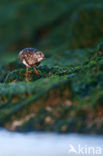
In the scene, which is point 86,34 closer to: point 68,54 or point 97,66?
point 68,54

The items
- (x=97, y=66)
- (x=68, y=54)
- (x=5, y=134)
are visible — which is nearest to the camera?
(x=5, y=134)

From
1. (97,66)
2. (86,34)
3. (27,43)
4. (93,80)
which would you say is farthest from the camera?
(27,43)

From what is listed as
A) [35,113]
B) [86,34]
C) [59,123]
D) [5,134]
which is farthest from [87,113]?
[86,34]

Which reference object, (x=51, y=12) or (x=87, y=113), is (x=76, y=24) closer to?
(x=51, y=12)

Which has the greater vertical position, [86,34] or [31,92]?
[86,34]

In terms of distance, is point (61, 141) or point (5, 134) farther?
point (5, 134)

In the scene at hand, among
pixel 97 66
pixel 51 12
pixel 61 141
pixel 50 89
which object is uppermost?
pixel 51 12

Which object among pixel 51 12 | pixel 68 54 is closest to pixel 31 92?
pixel 68 54

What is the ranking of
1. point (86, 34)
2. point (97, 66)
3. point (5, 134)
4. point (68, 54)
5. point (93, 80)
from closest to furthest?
point (5, 134) < point (93, 80) < point (97, 66) < point (68, 54) < point (86, 34)

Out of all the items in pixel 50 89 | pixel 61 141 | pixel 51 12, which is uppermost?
pixel 51 12
